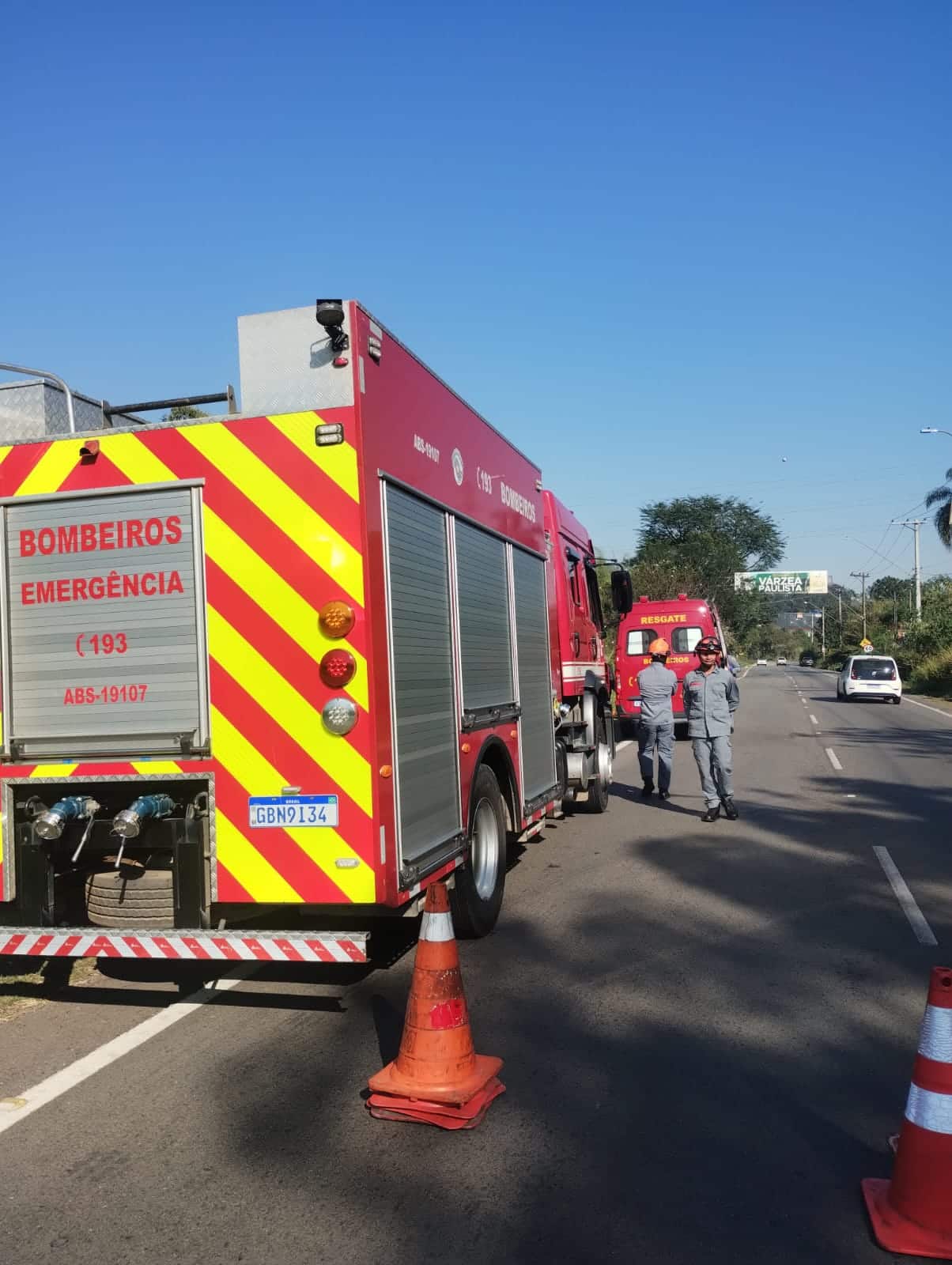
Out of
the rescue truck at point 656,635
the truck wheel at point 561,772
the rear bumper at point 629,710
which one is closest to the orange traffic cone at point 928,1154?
the truck wheel at point 561,772

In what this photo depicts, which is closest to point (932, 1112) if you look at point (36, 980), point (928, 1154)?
point (928, 1154)

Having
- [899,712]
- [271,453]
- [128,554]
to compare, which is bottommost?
[899,712]

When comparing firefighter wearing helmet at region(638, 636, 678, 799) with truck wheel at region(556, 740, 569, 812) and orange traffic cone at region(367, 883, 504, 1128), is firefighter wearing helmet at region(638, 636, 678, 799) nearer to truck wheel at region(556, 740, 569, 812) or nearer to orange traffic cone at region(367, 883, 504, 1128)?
truck wheel at region(556, 740, 569, 812)

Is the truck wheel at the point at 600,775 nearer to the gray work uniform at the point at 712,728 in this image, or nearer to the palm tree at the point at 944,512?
the gray work uniform at the point at 712,728

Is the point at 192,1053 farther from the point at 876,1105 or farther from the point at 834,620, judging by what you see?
the point at 834,620

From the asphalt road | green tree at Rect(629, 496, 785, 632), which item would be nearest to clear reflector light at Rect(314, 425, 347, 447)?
the asphalt road

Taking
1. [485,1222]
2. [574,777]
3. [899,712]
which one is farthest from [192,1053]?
[899,712]

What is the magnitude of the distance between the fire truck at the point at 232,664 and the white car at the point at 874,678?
3350 cm

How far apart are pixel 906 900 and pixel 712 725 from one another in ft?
11.9

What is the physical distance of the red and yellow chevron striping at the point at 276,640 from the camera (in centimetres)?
495

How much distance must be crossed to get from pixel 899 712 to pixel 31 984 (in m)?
30.3

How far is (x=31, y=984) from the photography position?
6.16 m

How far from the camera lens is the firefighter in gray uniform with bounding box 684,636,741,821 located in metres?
11.4

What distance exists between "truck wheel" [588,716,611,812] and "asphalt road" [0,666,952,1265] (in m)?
3.51
